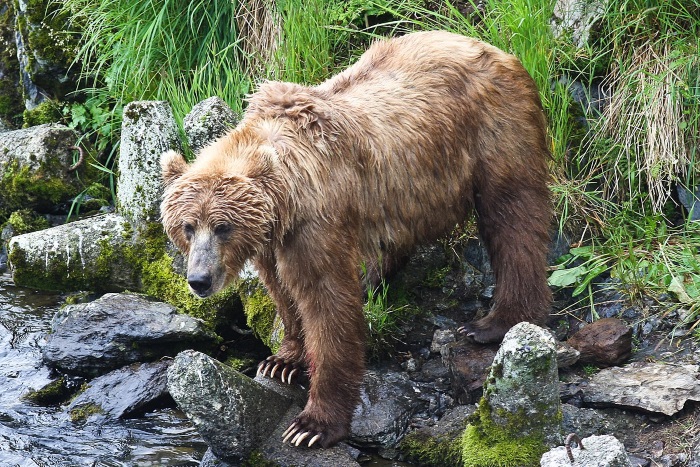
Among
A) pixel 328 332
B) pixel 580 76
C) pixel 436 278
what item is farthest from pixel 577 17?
pixel 328 332

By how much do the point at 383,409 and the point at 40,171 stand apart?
437 centimetres

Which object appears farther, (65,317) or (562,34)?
(562,34)

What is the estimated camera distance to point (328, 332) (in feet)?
16.2

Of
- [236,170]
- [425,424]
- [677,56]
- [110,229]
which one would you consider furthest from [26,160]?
[677,56]

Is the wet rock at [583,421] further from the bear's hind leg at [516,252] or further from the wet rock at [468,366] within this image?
the bear's hind leg at [516,252]

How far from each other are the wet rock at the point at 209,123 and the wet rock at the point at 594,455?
3.79m

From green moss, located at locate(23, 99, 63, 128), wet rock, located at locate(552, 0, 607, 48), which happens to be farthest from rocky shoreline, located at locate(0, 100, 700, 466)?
green moss, located at locate(23, 99, 63, 128)

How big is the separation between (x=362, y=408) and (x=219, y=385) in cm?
96

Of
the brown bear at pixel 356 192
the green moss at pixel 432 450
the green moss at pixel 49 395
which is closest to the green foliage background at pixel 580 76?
the brown bear at pixel 356 192

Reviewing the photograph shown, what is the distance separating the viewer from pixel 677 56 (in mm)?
6461

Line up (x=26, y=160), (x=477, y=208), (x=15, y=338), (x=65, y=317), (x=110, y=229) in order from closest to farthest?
(x=477, y=208), (x=65, y=317), (x=15, y=338), (x=110, y=229), (x=26, y=160)

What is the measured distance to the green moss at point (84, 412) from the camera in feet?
18.7

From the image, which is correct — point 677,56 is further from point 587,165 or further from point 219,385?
point 219,385

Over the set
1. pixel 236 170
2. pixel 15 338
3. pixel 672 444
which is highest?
pixel 236 170
